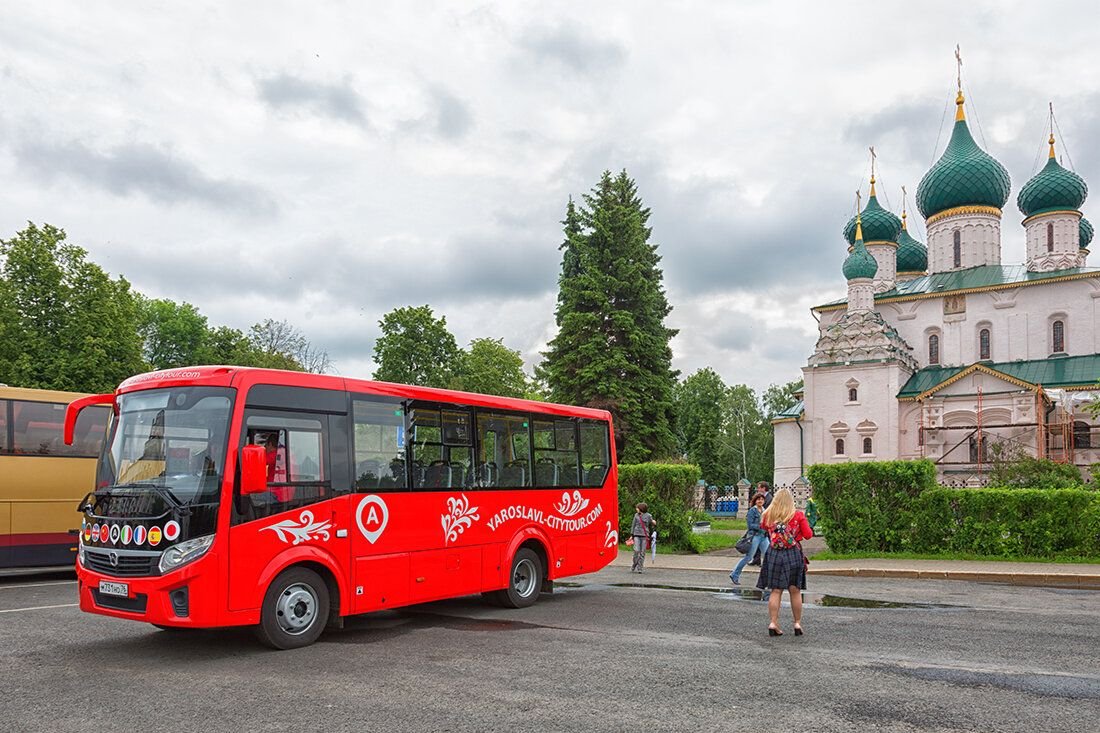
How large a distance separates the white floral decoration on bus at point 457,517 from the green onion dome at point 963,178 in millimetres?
52734

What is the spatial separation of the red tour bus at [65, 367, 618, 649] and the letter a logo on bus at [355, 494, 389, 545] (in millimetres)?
18

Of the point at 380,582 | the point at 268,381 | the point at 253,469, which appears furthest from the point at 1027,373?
the point at 253,469

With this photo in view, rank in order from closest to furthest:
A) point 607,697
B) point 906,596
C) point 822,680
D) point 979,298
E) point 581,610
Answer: point 607,697 → point 822,680 → point 581,610 → point 906,596 → point 979,298

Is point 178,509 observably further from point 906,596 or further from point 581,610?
point 906,596

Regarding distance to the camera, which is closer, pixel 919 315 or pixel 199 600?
pixel 199 600

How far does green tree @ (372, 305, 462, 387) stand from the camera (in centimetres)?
6206

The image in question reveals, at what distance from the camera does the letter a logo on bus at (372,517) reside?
1037cm

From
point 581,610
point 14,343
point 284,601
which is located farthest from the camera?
point 14,343

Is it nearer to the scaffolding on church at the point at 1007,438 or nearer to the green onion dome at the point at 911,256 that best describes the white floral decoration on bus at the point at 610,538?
the scaffolding on church at the point at 1007,438

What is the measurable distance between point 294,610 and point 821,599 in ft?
29.3

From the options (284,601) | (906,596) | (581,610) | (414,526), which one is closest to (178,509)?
(284,601)

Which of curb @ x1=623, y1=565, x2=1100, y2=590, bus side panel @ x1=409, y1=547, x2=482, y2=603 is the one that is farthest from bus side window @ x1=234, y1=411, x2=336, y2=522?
curb @ x1=623, y1=565, x2=1100, y2=590

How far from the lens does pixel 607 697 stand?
288 inches

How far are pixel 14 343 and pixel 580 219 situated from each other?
86.8ft
